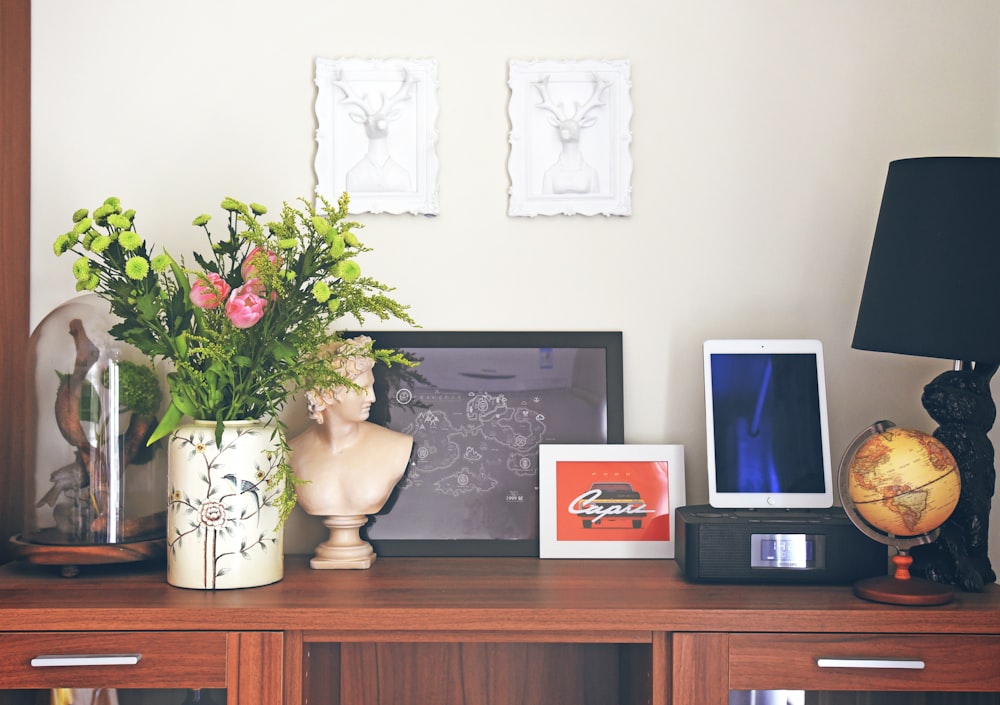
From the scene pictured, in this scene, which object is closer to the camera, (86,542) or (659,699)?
(659,699)

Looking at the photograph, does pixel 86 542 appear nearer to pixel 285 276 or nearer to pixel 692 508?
pixel 285 276

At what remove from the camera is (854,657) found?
1.25 meters

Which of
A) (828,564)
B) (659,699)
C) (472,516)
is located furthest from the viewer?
(472,516)

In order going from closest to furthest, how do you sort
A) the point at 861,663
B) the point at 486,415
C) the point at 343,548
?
the point at 861,663
the point at 343,548
the point at 486,415

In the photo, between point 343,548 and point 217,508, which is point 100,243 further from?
point 343,548

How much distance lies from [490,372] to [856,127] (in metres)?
0.84

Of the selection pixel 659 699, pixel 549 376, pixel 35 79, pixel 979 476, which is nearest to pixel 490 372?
pixel 549 376

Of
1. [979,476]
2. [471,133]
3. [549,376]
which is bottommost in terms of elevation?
[979,476]

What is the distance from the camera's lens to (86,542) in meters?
1.45

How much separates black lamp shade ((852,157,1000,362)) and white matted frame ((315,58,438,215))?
0.81 m

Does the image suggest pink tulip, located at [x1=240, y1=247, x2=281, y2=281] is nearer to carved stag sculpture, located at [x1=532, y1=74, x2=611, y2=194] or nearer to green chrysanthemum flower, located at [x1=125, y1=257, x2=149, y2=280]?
green chrysanthemum flower, located at [x1=125, y1=257, x2=149, y2=280]

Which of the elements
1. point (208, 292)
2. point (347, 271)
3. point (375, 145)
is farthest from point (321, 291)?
point (375, 145)

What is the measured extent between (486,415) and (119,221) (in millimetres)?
712

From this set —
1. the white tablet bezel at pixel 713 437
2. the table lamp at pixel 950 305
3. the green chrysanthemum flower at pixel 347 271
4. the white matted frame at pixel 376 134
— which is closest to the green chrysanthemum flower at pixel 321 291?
the green chrysanthemum flower at pixel 347 271
